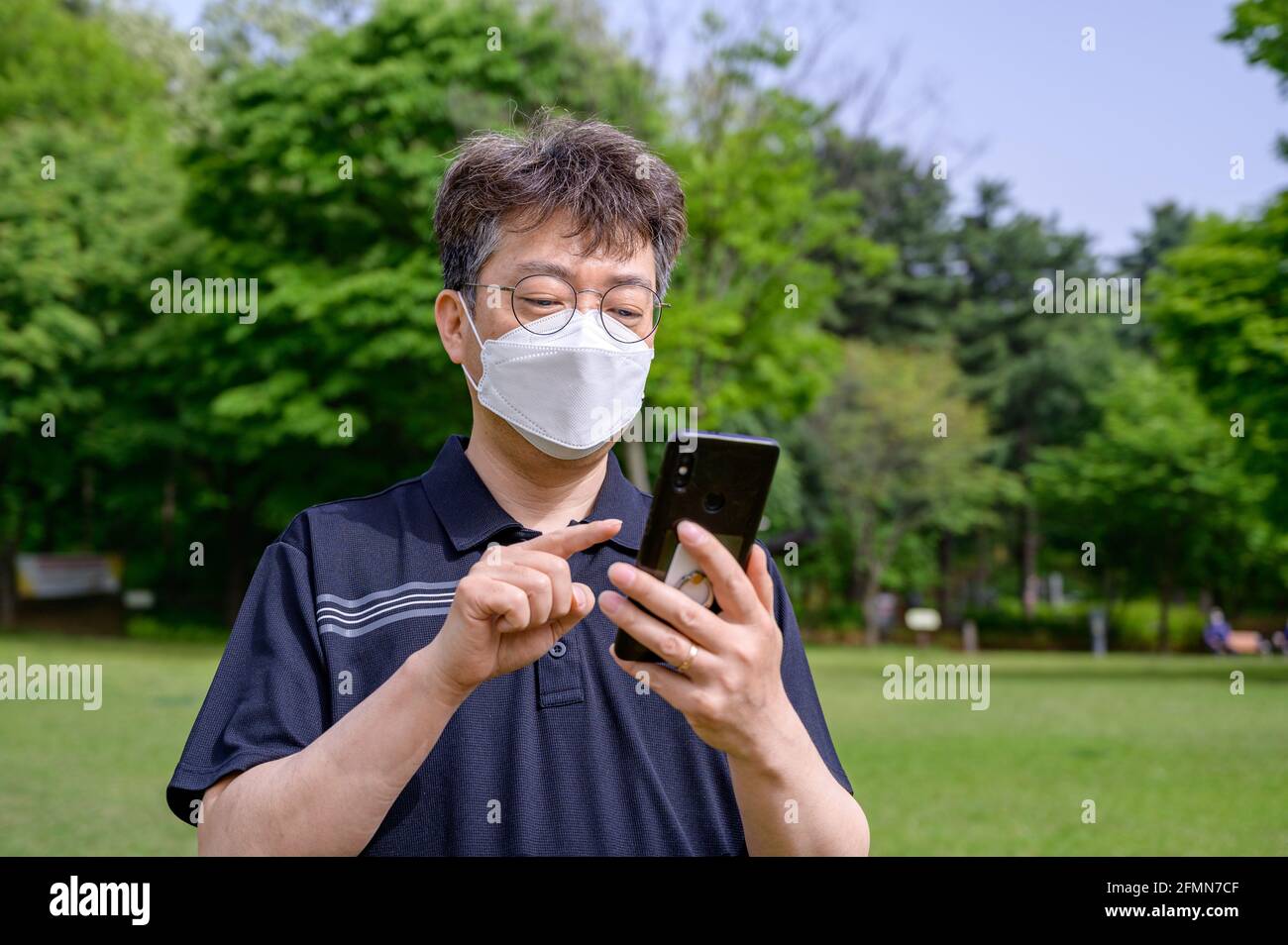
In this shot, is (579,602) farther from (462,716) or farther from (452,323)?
(452,323)

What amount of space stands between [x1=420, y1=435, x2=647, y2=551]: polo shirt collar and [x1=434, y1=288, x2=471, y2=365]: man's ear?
0.23 m

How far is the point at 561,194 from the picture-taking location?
2.52 m

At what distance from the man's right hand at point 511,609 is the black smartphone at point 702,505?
104 millimetres

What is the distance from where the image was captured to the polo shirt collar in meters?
2.52

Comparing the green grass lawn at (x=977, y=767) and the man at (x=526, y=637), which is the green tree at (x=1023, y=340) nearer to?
the green grass lawn at (x=977, y=767)

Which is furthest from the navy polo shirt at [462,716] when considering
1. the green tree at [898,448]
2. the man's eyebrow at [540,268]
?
the green tree at [898,448]

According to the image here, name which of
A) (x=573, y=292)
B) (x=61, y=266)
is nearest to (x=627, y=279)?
(x=573, y=292)

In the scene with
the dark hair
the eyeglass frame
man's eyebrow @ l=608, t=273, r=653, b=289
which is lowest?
the eyeglass frame

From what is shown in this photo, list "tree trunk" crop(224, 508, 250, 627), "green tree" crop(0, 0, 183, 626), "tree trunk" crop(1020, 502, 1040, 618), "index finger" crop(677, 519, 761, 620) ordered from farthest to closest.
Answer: "tree trunk" crop(1020, 502, 1040, 618) < "tree trunk" crop(224, 508, 250, 627) < "green tree" crop(0, 0, 183, 626) < "index finger" crop(677, 519, 761, 620)

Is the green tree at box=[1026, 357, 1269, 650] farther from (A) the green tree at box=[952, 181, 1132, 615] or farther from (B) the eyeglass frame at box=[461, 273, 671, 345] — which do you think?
(B) the eyeglass frame at box=[461, 273, 671, 345]

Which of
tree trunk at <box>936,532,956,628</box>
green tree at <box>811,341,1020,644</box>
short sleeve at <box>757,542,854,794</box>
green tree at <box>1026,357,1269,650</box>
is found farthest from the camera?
tree trunk at <box>936,532,956,628</box>

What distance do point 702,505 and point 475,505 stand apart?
0.83 m

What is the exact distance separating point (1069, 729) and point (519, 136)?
17584 millimetres

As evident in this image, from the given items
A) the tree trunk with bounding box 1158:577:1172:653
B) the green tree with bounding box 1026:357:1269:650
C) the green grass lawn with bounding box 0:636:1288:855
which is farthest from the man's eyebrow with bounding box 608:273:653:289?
the tree trunk with bounding box 1158:577:1172:653
